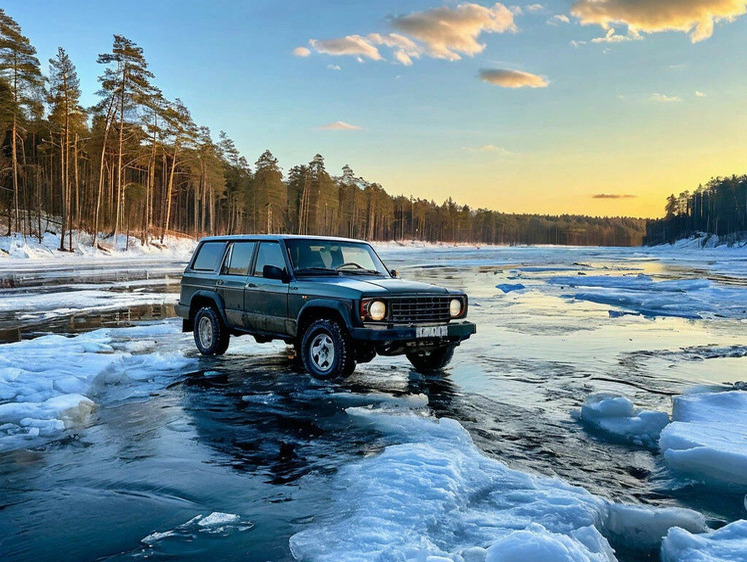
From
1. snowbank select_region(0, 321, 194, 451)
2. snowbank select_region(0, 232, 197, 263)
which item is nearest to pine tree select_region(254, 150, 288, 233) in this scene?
snowbank select_region(0, 232, 197, 263)

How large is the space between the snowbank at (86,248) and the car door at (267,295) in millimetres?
34534

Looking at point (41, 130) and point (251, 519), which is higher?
point (41, 130)

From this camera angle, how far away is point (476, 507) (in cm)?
390

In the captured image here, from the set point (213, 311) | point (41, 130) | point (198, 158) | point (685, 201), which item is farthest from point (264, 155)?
point (685, 201)

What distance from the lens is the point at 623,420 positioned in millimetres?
5828

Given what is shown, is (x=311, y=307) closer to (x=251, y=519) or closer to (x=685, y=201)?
(x=251, y=519)

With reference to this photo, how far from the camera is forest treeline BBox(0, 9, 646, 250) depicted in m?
44.9

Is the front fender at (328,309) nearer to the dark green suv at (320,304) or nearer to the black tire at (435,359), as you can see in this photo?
the dark green suv at (320,304)

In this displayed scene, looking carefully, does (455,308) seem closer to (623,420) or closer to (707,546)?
(623,420)

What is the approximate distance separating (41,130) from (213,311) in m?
63.1

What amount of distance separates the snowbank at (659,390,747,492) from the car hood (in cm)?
332

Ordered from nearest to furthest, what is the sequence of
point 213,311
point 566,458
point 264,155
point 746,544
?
point 746,544
point 566,458
point 213,311
point 264,155

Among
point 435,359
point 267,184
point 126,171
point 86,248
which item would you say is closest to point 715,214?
point 267,184

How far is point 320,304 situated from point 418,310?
133 cm
